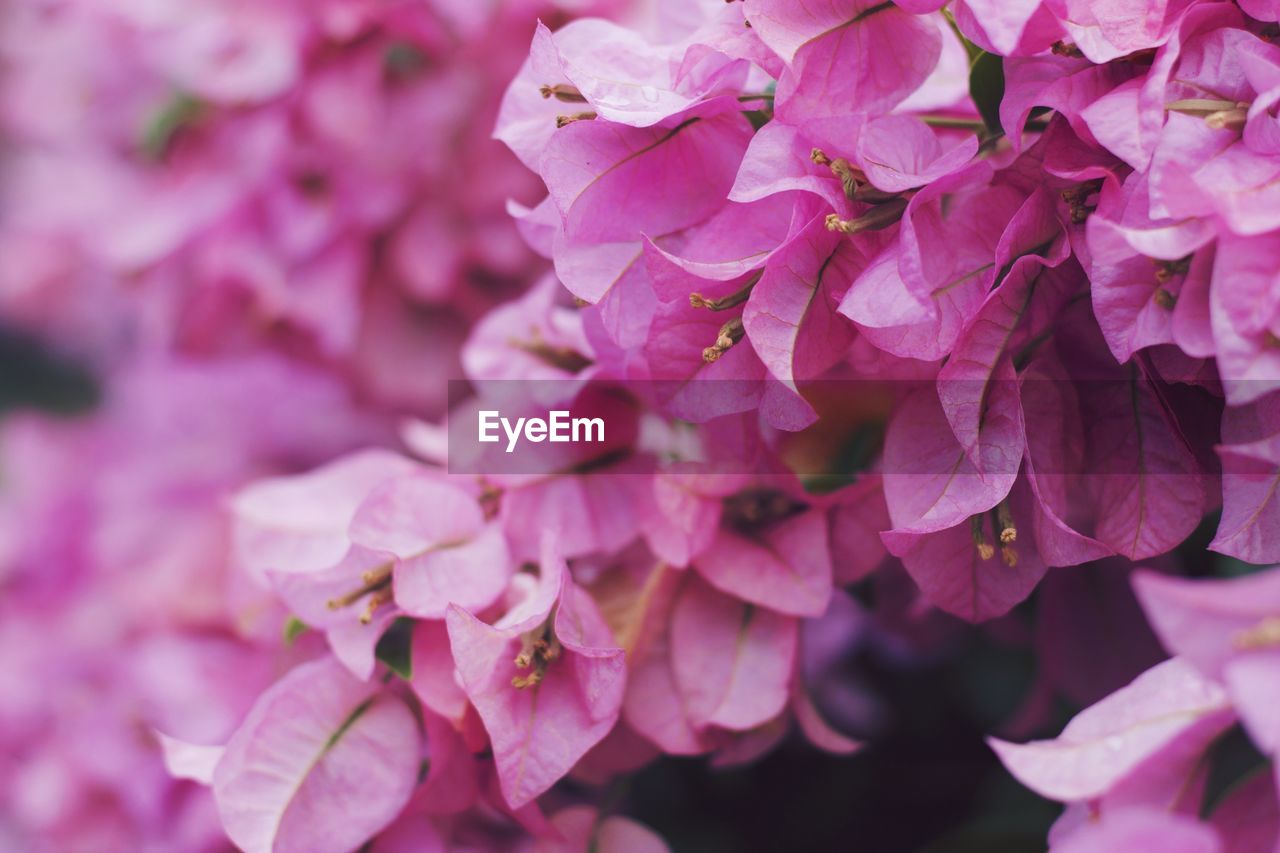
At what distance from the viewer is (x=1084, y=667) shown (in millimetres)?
395

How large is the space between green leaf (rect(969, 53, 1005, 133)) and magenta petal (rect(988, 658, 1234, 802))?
0.52 ft

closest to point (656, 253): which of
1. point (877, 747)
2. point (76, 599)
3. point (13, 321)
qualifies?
point (877, 747)

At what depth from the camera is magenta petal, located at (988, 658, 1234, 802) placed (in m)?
0.23

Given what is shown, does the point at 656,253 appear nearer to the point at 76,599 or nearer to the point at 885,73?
the point at 885,73

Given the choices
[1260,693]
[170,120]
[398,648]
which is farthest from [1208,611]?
[170,120]

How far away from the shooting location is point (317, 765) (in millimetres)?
330

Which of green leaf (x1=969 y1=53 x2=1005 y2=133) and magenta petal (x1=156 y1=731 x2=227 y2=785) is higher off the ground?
green leaf (x1=969 y1=53 x2=1005 y2=133)

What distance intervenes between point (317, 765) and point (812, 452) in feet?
0.66

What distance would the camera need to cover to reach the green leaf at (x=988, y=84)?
0.32 meters

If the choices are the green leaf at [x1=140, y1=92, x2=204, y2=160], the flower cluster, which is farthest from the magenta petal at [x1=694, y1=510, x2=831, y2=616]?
the green leaf at [x1=140, y1=92, x2=204, y2=160]

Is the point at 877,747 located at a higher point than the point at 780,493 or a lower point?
lower

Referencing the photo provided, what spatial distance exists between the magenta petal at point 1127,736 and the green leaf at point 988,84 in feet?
0.52

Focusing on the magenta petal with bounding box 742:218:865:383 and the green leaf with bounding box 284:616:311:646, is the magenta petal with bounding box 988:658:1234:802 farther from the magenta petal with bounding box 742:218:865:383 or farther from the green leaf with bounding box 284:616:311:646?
the green leaf with bounding box 284:616:311:646

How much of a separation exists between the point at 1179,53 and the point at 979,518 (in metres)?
0.13
